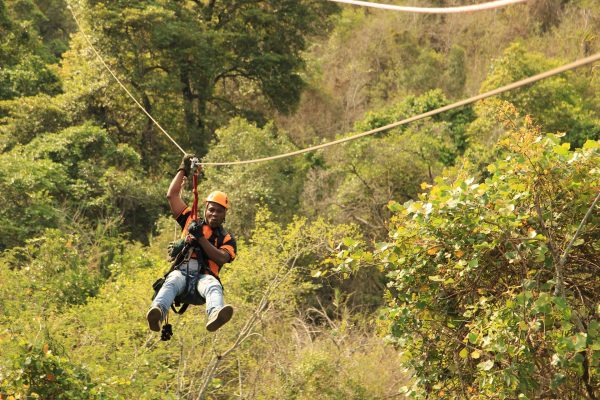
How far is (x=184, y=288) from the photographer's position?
22.1 feet

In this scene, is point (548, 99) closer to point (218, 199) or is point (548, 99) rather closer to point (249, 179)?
point (249, 179)


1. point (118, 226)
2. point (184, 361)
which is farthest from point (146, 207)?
point (184, 361)

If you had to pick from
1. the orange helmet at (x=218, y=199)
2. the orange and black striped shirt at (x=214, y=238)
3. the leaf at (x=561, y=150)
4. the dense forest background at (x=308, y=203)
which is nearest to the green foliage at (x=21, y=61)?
the dense forest background at (x=308, y=203)

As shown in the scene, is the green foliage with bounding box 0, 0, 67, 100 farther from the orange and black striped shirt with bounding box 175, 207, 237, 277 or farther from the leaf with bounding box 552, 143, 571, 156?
the leaf with bounding box 552, 143, 571, 156

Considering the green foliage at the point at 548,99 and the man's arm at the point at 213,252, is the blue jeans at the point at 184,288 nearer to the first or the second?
the man's arm at the point at 213,252

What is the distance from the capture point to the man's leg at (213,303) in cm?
622

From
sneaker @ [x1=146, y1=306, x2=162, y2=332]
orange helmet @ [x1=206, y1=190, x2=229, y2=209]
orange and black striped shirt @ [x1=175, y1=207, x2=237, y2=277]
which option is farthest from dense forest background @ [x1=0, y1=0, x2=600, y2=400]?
sneaker @ [x1=146, y1=306, x2=162, y2=332]

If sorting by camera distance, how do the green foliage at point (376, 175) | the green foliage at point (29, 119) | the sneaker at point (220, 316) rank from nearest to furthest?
1. the sneaker at point (220, 316)
2. the green foliage at point (376, 175)
3. the green foliage at point (29, 119)

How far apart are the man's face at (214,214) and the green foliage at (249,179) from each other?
11.7 m

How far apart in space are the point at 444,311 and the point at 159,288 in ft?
7.21

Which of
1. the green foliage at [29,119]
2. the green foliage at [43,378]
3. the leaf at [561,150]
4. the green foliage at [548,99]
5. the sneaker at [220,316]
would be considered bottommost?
the green foliage at [548,99]

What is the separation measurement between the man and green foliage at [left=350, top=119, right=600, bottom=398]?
1210 mm

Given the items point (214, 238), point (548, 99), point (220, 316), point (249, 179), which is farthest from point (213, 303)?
point (548, 99)

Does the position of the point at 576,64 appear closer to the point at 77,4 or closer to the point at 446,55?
the point at 77,4
